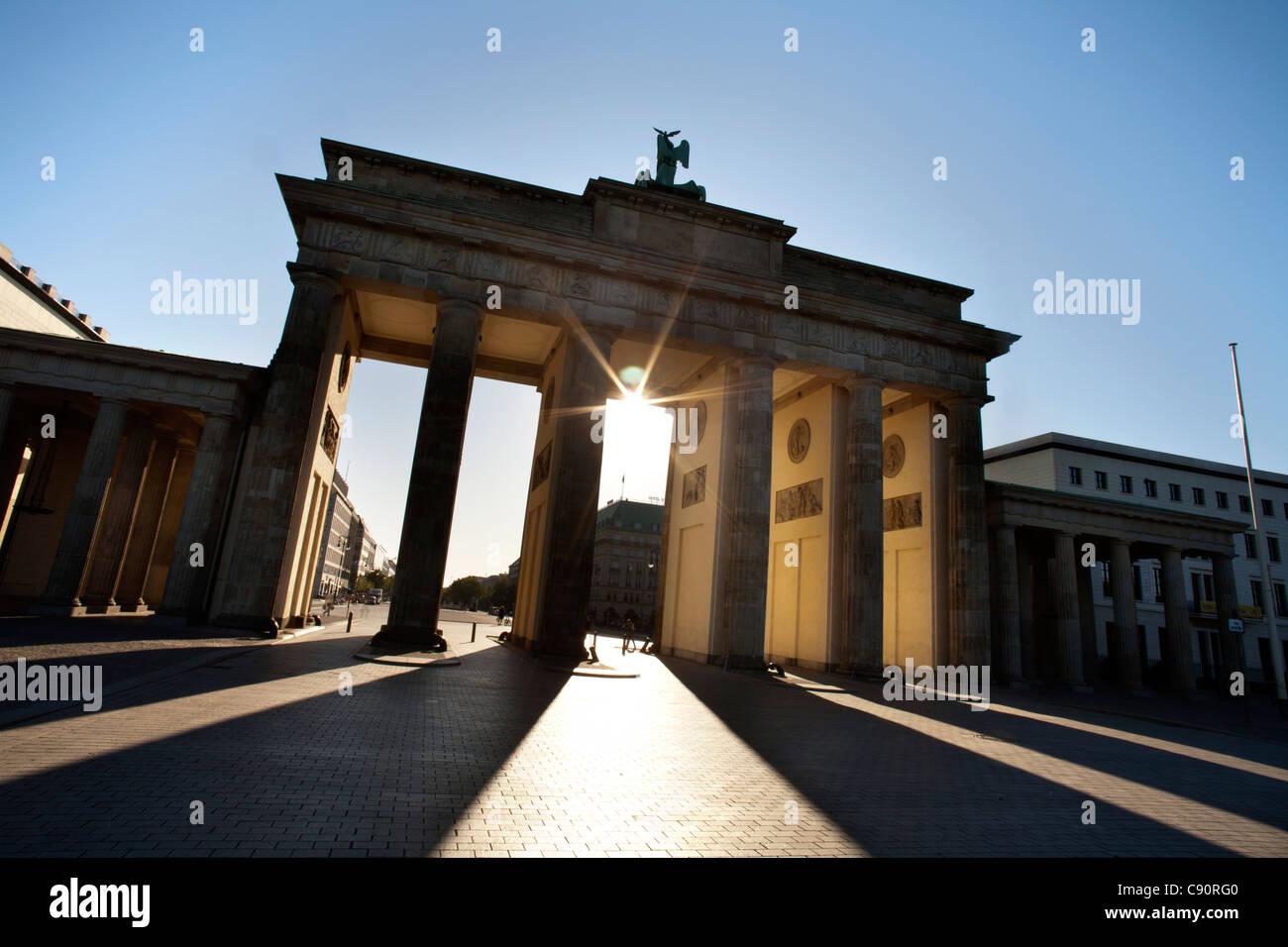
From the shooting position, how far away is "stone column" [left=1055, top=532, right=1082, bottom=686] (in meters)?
29.0

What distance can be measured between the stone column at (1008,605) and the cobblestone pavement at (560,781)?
13.6 meters

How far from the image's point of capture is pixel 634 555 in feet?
295

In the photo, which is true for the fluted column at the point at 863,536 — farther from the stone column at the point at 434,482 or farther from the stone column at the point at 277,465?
the stone column at the point at 277,465

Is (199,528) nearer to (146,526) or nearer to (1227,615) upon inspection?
(146,526)

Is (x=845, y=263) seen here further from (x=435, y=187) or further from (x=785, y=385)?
(x=435, y=187)

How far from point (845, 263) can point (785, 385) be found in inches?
257

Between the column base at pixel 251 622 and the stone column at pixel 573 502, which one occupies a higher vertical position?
the stone column at pixel 573 502

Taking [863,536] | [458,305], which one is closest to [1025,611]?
[863,536]

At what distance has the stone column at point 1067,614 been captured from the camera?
29000mm

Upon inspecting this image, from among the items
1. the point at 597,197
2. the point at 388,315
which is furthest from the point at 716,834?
the point at 388,315

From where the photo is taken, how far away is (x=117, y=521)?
2494 cm

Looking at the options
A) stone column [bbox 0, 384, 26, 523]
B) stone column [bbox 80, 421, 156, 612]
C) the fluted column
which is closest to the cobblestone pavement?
the fluted column

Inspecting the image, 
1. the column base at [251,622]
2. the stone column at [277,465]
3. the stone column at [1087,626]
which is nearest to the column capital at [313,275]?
the stone column at [277,465]

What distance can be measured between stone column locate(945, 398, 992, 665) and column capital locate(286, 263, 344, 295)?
81.1 feet
